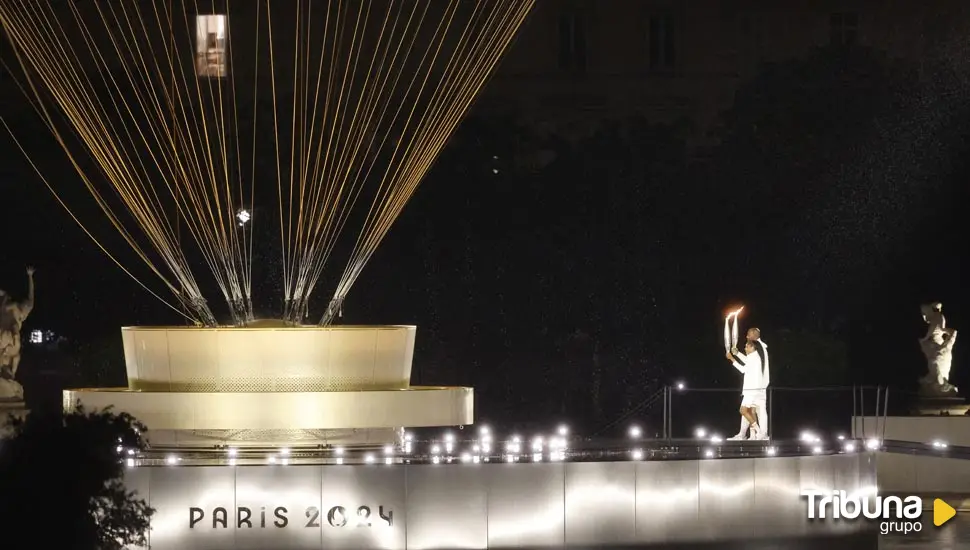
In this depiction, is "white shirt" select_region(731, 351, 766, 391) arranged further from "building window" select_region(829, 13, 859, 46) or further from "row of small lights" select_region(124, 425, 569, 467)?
"building window" select_region(829, 13, 859, 46)

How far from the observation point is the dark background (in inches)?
1586

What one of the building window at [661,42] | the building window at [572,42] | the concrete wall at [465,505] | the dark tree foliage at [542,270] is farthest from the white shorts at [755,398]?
the building window at [661,42]

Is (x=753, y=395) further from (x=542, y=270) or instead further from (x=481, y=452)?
(x=542, y=270)

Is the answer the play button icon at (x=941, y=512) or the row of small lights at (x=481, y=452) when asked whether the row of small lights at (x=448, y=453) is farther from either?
the play button icon at (x=941, y=512)

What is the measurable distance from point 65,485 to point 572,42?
151ft


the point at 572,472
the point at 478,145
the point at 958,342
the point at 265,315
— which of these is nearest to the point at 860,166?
the point at 958,342

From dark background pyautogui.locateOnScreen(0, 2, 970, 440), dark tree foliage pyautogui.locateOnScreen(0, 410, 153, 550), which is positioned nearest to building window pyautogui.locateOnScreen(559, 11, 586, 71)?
dark background pyautogui.locateOnScreen(0, 2, 970, 440)

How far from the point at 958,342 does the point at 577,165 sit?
8454 mm

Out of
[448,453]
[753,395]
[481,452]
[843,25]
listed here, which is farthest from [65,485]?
[843,25]

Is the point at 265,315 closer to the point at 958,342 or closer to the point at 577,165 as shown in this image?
the point at 577,165

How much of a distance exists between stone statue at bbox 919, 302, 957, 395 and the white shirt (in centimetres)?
689

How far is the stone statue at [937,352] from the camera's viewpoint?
30859 millimetres

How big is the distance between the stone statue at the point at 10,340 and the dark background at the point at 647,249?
30.9 feet

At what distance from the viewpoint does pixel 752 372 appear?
24.7m
